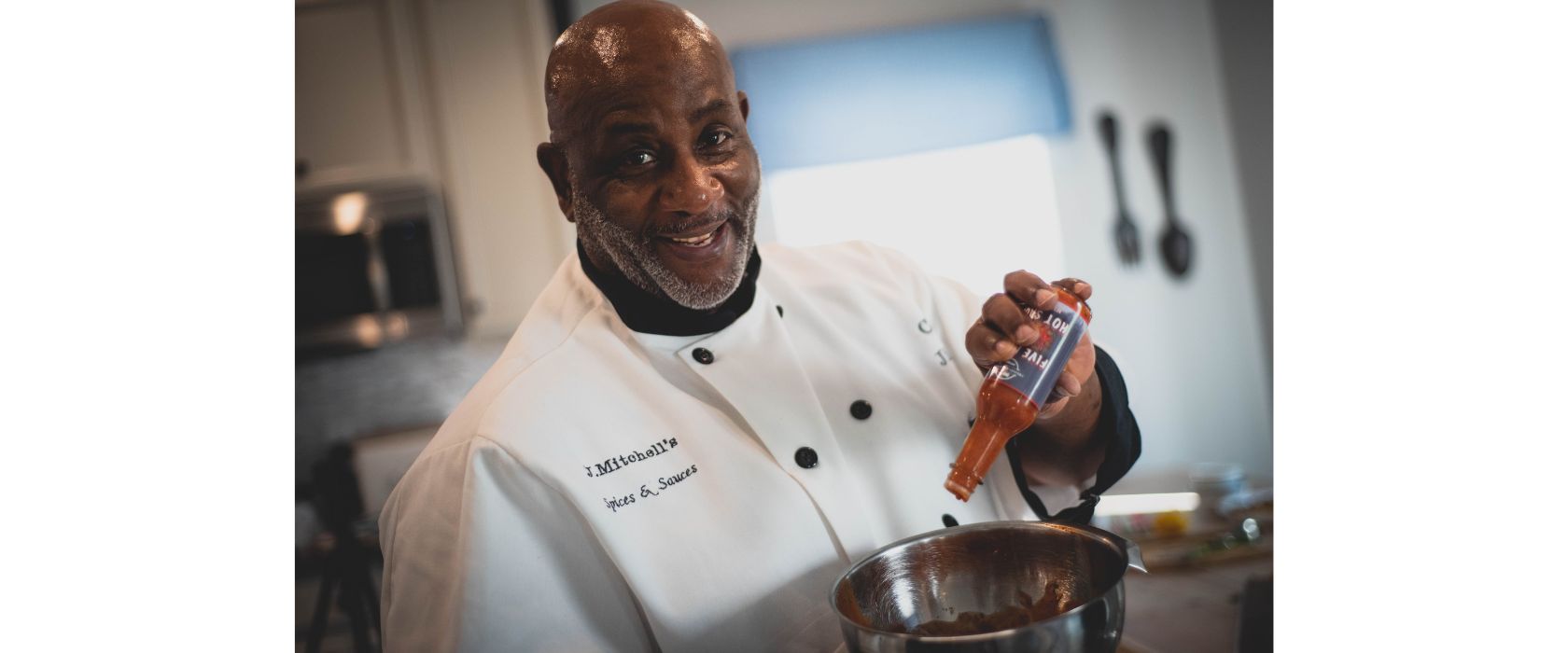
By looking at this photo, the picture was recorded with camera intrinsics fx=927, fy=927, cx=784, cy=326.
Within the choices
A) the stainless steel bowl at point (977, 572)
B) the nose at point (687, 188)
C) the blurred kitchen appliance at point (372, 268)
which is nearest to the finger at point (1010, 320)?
the stainless steel bowl at point (977, 572)

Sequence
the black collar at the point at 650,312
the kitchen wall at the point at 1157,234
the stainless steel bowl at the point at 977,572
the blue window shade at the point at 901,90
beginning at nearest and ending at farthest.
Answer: the stainless steel bowl at the point at 977,572 → the black collar at the point at 650,312 → the blue window shade at the point at 901,90 → the kitchen wall at the point at 1157,234

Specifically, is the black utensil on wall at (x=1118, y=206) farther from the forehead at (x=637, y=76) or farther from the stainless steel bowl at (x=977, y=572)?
the forehead at (x=637, y=76)

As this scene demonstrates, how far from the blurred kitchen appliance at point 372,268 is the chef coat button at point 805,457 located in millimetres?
396

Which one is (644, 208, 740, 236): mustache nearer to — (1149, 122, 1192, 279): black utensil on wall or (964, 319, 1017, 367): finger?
(964, 319, 1017, 367): finger

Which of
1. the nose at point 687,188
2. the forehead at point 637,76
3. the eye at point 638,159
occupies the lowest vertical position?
the nose at point 687,188

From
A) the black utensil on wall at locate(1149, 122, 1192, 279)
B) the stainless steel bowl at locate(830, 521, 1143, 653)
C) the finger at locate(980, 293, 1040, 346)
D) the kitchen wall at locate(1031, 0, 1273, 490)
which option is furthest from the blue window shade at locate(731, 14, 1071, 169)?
the stainless steel bowl at locate(830, 521, 1143, 653)

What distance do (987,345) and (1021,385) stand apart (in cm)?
5

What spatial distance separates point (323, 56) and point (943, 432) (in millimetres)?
812

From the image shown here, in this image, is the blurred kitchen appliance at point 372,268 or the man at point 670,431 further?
the blurred kitchen appliance at point 372,268

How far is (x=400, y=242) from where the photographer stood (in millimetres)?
1052

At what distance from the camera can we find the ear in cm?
95

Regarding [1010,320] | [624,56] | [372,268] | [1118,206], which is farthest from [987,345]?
[372,268]

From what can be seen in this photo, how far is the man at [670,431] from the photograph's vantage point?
88 centimetres
